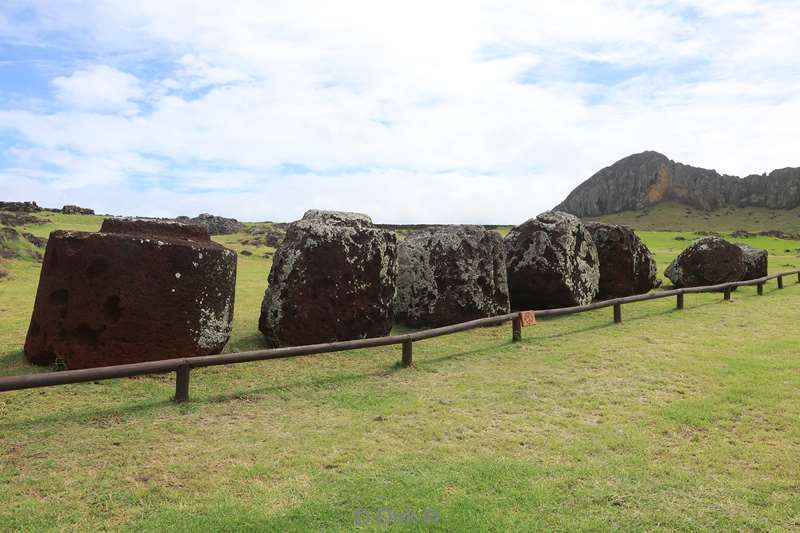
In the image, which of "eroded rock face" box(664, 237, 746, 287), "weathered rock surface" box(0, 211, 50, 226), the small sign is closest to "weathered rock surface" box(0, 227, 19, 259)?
the small sign

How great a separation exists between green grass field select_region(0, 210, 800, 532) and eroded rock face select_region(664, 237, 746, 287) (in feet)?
35.9

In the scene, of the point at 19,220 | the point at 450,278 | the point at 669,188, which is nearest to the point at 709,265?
the point at 450,278

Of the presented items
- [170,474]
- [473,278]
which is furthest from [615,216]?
[170,474]

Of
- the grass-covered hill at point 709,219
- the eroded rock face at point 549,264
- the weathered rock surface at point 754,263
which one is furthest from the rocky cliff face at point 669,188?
the eroded rock face at point 549,264

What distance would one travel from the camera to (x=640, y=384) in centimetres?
807

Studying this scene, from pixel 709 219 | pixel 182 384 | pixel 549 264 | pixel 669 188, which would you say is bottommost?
pixel 182 384

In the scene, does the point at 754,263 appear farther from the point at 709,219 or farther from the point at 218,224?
the point at 709,219

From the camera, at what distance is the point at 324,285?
9984 millimetres

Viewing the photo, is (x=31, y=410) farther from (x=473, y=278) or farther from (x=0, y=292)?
(x=0, y=292)

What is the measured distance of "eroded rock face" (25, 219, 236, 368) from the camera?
7.86 metres

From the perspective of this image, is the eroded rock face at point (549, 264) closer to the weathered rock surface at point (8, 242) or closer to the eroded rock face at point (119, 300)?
the eroded rock face at point (119, 300)

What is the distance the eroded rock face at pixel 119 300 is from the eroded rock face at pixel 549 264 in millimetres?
8740

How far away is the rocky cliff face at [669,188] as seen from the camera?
124438 millimetres

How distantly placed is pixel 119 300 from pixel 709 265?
19.5 meters
